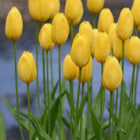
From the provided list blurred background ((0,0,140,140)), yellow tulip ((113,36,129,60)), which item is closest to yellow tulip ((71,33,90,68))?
yellow tulip ((113,36,129,60))

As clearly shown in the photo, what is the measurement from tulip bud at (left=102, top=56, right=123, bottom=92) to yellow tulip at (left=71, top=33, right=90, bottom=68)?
1.4 inches

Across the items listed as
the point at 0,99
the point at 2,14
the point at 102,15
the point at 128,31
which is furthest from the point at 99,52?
the point at 2,14

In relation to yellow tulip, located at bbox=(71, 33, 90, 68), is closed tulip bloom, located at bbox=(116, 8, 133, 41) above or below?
above

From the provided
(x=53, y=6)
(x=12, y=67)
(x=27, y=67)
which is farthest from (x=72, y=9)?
(x=12, y=67)

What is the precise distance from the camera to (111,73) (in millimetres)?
520

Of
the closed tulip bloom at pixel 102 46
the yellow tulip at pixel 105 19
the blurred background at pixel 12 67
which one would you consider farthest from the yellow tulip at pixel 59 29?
the blurred background at pixel 12 67

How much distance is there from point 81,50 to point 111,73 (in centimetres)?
6

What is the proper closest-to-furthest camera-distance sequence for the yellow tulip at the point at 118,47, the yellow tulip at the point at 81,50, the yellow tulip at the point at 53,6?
the yellow tulip at the point at 81,50
the yellow tulip at the point at 118,47
the yellow tulip at the point at 53,6

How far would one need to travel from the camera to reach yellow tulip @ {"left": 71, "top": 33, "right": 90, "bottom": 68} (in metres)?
0.50

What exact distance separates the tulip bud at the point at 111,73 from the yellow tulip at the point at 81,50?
0.12 feet

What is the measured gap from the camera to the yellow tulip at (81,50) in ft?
1.65

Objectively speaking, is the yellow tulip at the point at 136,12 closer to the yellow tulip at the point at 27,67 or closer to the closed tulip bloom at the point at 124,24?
the closed tulip bloom at the point at 124,24

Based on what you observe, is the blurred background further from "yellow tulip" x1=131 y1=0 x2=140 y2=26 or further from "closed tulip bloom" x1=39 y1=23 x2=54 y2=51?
"yellow tulip" x1=131 y1=0 x2=140 y2=26

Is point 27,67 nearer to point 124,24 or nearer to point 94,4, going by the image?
point 124,24
